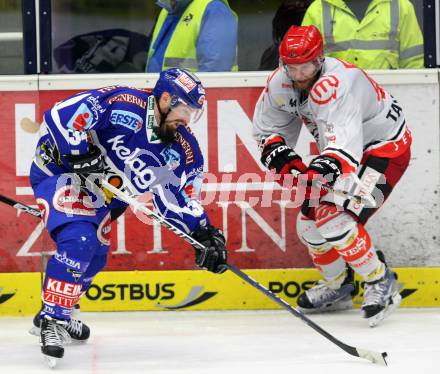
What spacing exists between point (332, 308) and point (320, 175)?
85 centimetres

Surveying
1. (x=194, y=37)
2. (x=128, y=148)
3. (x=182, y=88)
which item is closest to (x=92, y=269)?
(x=128, y=148)

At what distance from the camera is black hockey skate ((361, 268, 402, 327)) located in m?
4.83

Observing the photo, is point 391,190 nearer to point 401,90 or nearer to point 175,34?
point 401,90

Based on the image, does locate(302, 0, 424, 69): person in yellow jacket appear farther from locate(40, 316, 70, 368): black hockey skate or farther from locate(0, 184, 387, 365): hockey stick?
locate(40, 316, 70, 368): black hockey skate

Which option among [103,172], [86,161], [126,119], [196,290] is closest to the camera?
[86,161]

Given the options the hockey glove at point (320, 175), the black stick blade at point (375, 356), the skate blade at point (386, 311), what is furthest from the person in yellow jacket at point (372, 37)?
the black stick blade at point (375, 356)

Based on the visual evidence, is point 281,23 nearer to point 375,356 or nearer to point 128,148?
point 128,148

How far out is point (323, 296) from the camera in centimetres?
517

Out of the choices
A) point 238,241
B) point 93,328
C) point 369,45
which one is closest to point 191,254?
point 238,241

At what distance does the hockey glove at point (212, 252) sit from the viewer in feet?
13.6

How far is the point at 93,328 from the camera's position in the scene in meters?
4.84

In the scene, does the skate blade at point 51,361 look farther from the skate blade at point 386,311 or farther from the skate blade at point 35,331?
the skate blade at point 386,311

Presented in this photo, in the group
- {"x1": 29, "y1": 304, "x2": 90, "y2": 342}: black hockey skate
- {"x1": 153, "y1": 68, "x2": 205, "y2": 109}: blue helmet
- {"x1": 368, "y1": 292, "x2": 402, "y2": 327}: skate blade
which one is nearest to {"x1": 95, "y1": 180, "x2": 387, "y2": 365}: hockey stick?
{"x1": 153, "y1": 68, "x2": 205, "y2": 109}: blue helmet

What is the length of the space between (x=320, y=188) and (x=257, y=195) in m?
0.51
